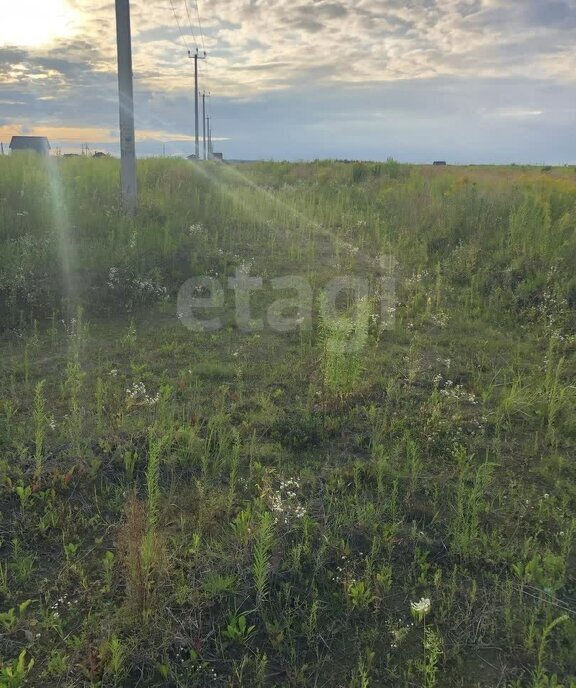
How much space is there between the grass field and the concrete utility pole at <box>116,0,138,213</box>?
1668 millimetres

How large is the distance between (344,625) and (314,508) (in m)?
0.78

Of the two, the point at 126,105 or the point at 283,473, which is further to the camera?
the point at 126,105

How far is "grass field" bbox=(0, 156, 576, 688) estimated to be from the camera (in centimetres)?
236

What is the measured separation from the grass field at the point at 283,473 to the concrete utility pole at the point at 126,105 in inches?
65.7

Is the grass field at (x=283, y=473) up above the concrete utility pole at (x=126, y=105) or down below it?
below

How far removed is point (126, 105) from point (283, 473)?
7.90 meters

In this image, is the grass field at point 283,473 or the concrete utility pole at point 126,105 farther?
the concrete utility pole at point 126,105

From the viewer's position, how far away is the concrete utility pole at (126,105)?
9.07 meters

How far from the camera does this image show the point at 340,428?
410 centimetres

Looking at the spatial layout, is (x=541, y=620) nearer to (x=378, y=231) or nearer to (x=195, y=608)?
(x=195, y=608)

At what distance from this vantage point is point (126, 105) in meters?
9.27

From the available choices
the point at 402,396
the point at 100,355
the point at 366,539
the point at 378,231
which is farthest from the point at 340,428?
the point at 378,231

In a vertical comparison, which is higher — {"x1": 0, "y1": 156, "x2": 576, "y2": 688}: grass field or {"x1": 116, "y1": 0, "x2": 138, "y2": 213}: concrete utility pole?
{"x1": 116, "y1": 0, "x2": 138, "y2": 213}: concrete utility pole

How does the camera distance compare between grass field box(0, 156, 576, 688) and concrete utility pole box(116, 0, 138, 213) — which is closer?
grass field box(0, 156, 576, 688)
